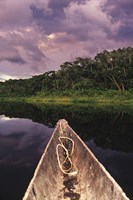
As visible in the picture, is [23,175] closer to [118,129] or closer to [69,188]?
[69,188]

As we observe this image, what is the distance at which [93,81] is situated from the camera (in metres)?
66.9

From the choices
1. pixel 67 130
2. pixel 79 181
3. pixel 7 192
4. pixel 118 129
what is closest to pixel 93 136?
pixel 118 129

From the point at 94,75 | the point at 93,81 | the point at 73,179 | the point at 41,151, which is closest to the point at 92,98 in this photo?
the point at 93,81

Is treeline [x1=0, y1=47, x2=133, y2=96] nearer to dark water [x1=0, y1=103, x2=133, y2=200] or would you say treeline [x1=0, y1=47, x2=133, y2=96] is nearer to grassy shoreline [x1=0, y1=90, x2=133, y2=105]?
grassy shoreline [x1=0, y1=90, x2=133, y2=105]

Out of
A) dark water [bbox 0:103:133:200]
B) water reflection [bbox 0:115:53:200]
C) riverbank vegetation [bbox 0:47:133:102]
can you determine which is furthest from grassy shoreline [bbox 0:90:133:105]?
water reflection [bbox 0:115:53:200]

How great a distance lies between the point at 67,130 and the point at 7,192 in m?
3.76

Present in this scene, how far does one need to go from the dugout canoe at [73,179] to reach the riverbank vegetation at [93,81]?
153 ft

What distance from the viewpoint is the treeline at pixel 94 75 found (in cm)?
6538

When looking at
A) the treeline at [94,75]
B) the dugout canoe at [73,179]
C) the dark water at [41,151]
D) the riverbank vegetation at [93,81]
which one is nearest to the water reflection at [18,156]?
the dark water at [41,151]

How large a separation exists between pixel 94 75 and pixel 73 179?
60.4 meters

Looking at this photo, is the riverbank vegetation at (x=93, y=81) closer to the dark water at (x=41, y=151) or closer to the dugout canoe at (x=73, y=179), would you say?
the dark water at (x=41, y=151)

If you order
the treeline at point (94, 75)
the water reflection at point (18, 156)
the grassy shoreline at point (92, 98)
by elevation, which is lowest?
A: the water reflection at point (18, 156)

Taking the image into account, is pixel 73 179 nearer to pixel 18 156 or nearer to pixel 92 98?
pixel 18 156

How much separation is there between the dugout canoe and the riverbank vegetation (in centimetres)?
4678
